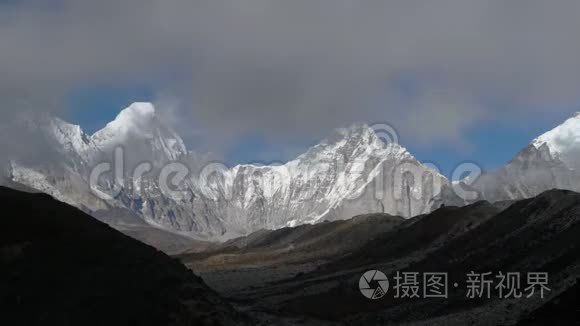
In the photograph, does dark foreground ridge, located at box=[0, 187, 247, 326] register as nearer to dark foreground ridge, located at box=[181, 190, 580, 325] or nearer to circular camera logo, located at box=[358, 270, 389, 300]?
dark foreground ridge, located at box=[181, 190, 580, 325]

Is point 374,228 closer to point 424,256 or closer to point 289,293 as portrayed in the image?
point 424,256

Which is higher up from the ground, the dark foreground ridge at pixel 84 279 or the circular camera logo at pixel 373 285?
the circular camera logo at pixel 373 285

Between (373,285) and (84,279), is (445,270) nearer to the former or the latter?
(373,285)

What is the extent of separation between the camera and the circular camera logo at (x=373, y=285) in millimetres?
68562

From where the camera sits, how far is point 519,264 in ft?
204

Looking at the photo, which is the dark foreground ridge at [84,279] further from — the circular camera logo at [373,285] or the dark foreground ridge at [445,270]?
the circular camera logo at [373,285]

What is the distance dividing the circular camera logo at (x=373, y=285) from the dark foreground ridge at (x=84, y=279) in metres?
24.7

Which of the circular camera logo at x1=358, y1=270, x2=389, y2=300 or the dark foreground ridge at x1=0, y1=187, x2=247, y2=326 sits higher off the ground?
the circular camera logo at x1=358, y1=270, x2=389, y2=300

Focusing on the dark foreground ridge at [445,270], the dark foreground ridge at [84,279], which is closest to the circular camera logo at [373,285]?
the dark foreground ridge at [445,270]

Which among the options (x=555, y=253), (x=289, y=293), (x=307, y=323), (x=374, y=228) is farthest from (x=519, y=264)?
(x=374, y=228)

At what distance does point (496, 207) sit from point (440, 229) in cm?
1119

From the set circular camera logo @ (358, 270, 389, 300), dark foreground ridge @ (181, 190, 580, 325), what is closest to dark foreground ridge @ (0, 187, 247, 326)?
dark foreground ridge @ (181, 190, 580, 325)

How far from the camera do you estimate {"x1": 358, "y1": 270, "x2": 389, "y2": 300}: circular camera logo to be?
2699 inches

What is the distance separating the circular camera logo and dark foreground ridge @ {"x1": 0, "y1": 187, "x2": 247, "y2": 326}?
2469 centimetres
